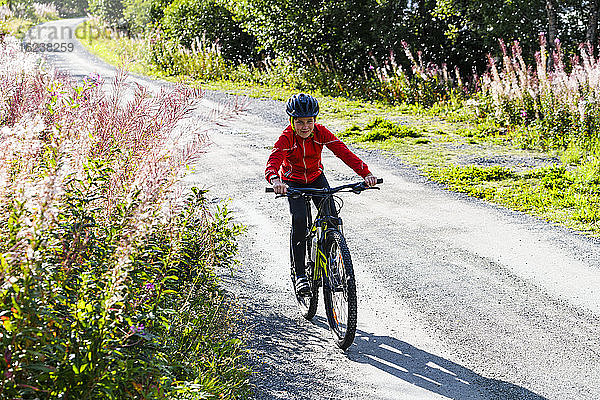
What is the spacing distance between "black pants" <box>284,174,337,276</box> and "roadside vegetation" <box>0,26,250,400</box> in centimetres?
65

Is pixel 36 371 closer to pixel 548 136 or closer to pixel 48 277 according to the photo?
pixel 48 277

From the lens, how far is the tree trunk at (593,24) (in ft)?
49.1

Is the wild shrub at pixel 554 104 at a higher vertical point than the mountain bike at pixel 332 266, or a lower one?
higher

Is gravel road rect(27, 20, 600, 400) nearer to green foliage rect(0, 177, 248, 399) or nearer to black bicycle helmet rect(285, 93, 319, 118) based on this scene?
green foliage rect(0, 177, 248, 399)

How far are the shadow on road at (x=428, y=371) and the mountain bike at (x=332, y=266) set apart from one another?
0.26 meters

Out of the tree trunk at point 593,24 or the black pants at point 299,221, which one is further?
the tree trunk at point 593,24

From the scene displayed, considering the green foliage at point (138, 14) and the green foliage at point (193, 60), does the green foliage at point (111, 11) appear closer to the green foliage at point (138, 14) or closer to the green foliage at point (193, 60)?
the green foliage at point (138, 14)

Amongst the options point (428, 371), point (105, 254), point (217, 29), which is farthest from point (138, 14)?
point (105, 254)

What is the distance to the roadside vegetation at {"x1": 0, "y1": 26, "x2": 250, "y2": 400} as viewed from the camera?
104 inches

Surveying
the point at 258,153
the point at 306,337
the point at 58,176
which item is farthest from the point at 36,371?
the point at 258,153

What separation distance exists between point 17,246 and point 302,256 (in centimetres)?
342

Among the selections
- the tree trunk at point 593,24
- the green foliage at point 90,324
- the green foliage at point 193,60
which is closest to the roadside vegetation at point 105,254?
the green foliage at point 90,324

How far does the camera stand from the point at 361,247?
7.39 metres

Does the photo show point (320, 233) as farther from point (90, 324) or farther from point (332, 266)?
point (90, 324)
